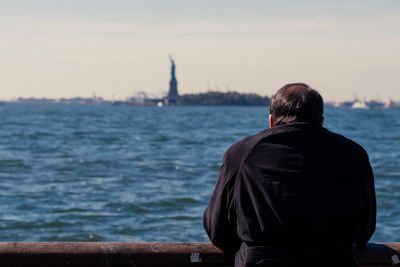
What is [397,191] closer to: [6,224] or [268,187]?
[6,224]

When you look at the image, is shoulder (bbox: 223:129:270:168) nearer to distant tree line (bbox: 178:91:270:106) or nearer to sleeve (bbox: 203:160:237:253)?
sleeve (bbox: 203:160:237:253)

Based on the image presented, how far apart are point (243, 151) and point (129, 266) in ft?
2.64

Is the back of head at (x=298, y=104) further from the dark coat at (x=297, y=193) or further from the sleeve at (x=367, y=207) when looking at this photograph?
the sleeve at (x=367, y=207)

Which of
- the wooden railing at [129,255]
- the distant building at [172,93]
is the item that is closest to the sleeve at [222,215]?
the wooden railing at [129,255]

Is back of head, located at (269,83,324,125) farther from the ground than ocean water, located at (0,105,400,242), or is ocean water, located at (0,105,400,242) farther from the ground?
back of head, located at (269,83,324,125)

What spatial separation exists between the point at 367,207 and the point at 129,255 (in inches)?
39.1

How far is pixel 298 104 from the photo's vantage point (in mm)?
2303

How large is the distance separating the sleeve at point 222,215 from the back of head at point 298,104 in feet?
0.91

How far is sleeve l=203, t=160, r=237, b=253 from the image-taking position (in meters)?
2.33

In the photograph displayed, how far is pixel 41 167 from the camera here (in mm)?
21594

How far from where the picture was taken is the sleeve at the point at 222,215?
2.33 m

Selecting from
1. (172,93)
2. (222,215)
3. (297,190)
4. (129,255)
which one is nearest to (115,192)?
(129,255)

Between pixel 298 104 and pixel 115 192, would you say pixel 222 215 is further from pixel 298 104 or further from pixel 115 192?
pixel 115 192

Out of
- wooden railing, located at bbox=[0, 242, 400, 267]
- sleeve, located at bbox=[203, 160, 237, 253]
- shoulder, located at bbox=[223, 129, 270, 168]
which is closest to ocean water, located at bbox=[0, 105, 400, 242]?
wooden railing, located at bbox=[0, 242, 400, 267]
